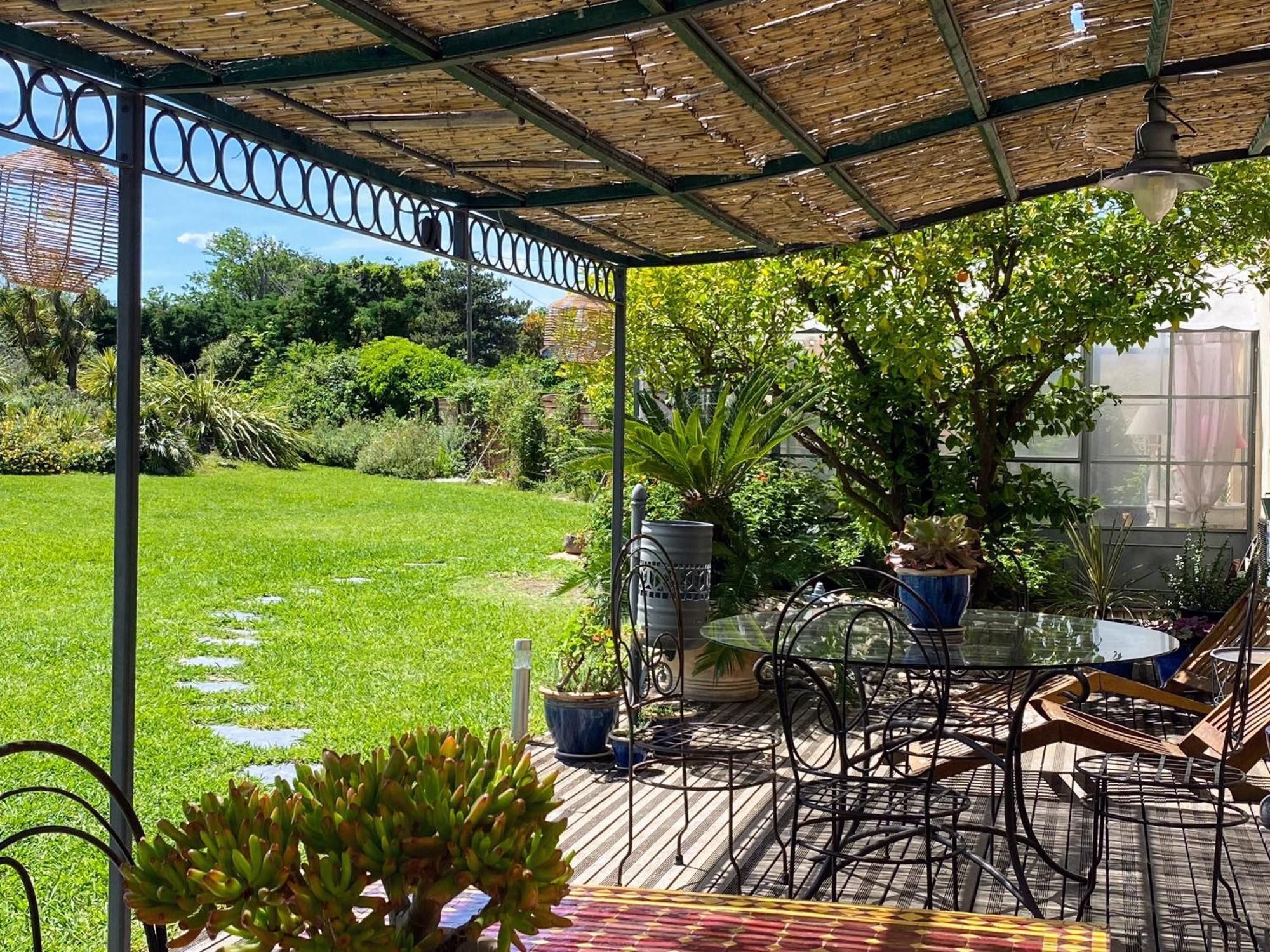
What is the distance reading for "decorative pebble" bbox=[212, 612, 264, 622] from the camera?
10.9 metres

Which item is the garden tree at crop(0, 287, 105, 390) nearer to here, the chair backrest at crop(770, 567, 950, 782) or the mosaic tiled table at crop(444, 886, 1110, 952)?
the chair backrest at crop(770, 567, 950, 782)

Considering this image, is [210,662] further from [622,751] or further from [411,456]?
[411,456]

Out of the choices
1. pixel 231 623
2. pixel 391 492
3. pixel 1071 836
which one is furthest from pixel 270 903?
pixel 391 492

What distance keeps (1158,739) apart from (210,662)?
7.75m

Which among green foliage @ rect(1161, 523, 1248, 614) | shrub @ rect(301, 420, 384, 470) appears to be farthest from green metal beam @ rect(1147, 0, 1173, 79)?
shrub @ rect(301, 420, 384, 470)

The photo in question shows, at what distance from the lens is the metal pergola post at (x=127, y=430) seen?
2557 mm

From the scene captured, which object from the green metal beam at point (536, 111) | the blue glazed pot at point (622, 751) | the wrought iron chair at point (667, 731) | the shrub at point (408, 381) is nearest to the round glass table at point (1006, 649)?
the wrought iron chair at point (667, 731)

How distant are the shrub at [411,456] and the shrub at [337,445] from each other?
20 centimetres

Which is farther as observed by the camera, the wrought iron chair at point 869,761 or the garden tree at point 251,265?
the garden tree at point 251,265

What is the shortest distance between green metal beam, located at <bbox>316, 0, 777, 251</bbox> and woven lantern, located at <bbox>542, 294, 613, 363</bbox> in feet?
3.49

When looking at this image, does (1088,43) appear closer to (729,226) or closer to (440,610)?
(729,226)

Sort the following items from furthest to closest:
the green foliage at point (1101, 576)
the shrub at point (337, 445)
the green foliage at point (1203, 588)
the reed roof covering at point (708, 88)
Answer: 1. the shrub at point (337, 445)
2. the green foliage at point (1101, 576)
3. the green foliage at point (1203, 588)
4. the reed roof covering at point (708, 88)

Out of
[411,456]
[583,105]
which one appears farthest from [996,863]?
[411,456]

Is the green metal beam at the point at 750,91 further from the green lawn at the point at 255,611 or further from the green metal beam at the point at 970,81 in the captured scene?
the green lawn at the point at 255,611
